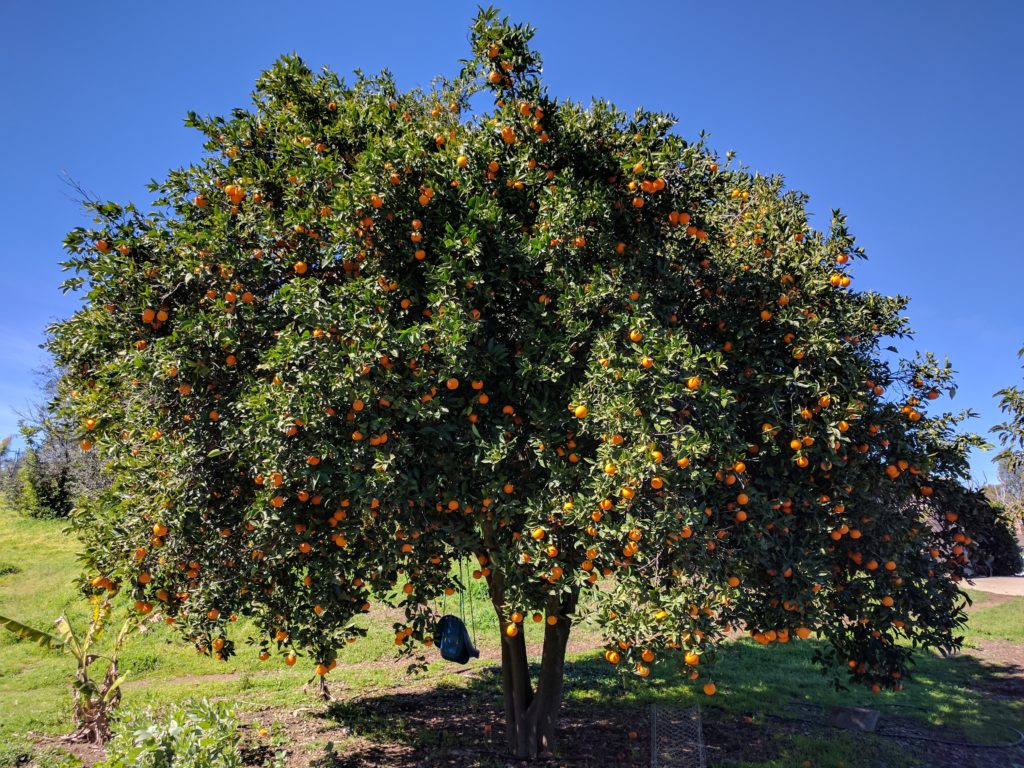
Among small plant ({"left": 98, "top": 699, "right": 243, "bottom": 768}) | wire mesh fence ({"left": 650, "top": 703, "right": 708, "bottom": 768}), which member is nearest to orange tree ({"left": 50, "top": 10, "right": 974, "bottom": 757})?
small plant ({"left": 98, "top": 699, "right": 243, "bottom": 768})

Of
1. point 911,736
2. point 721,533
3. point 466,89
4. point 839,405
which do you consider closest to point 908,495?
point 839,405

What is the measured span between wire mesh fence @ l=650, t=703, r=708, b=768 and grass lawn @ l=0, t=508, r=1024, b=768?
0.20 meters

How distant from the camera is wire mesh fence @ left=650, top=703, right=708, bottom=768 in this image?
246 inches

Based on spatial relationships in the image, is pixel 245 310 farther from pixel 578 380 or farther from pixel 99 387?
pixel 578 380

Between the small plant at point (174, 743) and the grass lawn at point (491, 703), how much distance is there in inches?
26.9

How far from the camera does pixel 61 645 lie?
271 inches

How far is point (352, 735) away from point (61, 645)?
11.0 ft

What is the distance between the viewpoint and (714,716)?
26.5ft

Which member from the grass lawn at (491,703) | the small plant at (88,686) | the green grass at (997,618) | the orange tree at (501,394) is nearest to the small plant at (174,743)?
the grass lawn at (491,703)

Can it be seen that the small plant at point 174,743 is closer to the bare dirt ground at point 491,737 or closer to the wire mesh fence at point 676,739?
the bare dirt ground at point 491,737

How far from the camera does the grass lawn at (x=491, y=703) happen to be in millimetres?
6781

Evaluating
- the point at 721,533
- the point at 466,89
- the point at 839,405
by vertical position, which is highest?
the point at 466,89

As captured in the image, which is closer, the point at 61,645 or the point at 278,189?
the point at 278,189

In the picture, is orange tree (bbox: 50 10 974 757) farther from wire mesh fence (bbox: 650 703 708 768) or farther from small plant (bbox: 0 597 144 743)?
small plant (bbox: 0 597 144 743)
